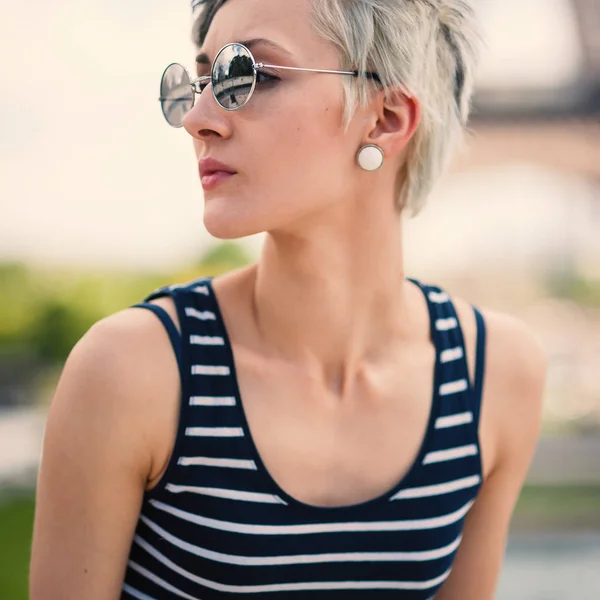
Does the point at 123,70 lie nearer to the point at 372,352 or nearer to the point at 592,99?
the point at 592,99

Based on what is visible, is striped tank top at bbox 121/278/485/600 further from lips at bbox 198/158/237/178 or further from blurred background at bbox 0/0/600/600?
blurred background at bbox 0/0/600/600

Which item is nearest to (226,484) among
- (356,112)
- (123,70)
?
(356,112)

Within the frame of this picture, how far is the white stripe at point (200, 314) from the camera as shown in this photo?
63.1 inches

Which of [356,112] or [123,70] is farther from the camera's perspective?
[123,70]

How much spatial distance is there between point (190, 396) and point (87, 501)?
0.27m

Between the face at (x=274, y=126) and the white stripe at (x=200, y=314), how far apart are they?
0.59ft

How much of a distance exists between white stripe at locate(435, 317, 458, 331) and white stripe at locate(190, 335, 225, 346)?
1.73 feet

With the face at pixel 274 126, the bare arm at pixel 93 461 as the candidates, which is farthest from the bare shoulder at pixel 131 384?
the face at pixel 274 126

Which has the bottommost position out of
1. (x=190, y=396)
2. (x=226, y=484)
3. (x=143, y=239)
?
(x=226, y=484)

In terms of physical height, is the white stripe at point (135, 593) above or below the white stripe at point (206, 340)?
below

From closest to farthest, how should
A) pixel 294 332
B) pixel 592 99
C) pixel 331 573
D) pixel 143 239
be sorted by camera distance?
pixel 331 573
pixel 294 332
pixel 143 239
pixel 592 99

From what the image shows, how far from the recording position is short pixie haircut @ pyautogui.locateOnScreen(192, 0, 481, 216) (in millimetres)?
1521

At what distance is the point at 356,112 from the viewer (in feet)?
5.16

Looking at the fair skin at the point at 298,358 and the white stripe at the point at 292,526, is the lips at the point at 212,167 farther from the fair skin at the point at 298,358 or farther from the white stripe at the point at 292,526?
the white stripe at the point at 292,526
